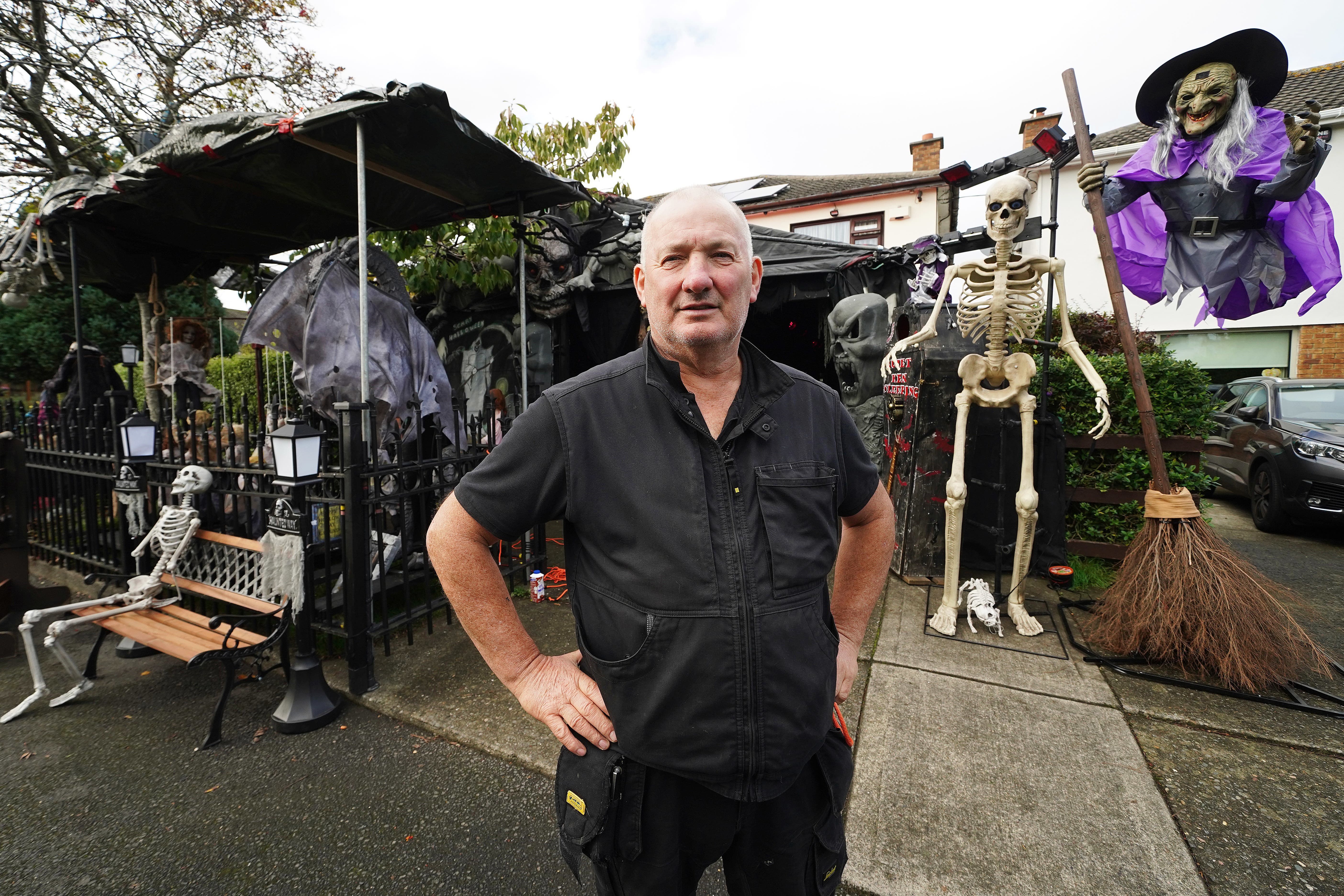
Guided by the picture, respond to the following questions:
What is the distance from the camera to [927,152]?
17922 millimetres

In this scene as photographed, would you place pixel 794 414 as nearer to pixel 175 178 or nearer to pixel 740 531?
pixel 740 531

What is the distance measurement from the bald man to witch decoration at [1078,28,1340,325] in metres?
3.22

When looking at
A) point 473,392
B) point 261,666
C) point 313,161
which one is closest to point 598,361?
point 473,392

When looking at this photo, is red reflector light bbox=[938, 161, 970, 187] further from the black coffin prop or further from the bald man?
the bald man

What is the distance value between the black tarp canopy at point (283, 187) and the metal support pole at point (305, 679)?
2.11m

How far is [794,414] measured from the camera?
1.36 m

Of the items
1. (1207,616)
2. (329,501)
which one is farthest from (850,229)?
(329,501)

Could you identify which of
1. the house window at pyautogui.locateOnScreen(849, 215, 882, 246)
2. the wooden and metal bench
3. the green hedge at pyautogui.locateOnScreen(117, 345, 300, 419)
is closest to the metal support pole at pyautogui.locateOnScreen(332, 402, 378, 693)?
the wooden and metal bench

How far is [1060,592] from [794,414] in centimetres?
427

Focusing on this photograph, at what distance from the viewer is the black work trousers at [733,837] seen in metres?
1.25

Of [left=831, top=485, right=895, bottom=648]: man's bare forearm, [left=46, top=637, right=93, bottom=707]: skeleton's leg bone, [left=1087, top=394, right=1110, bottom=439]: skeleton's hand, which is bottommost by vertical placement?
[left=46, top=637, right=93, bottom=707]: skeleton's leg bone

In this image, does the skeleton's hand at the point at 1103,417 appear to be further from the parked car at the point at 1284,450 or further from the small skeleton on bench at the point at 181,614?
the small skeleton on bench at the point at 181,614

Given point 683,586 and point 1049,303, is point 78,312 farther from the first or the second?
point 1049,303

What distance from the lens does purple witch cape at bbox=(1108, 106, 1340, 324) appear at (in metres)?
3.06
